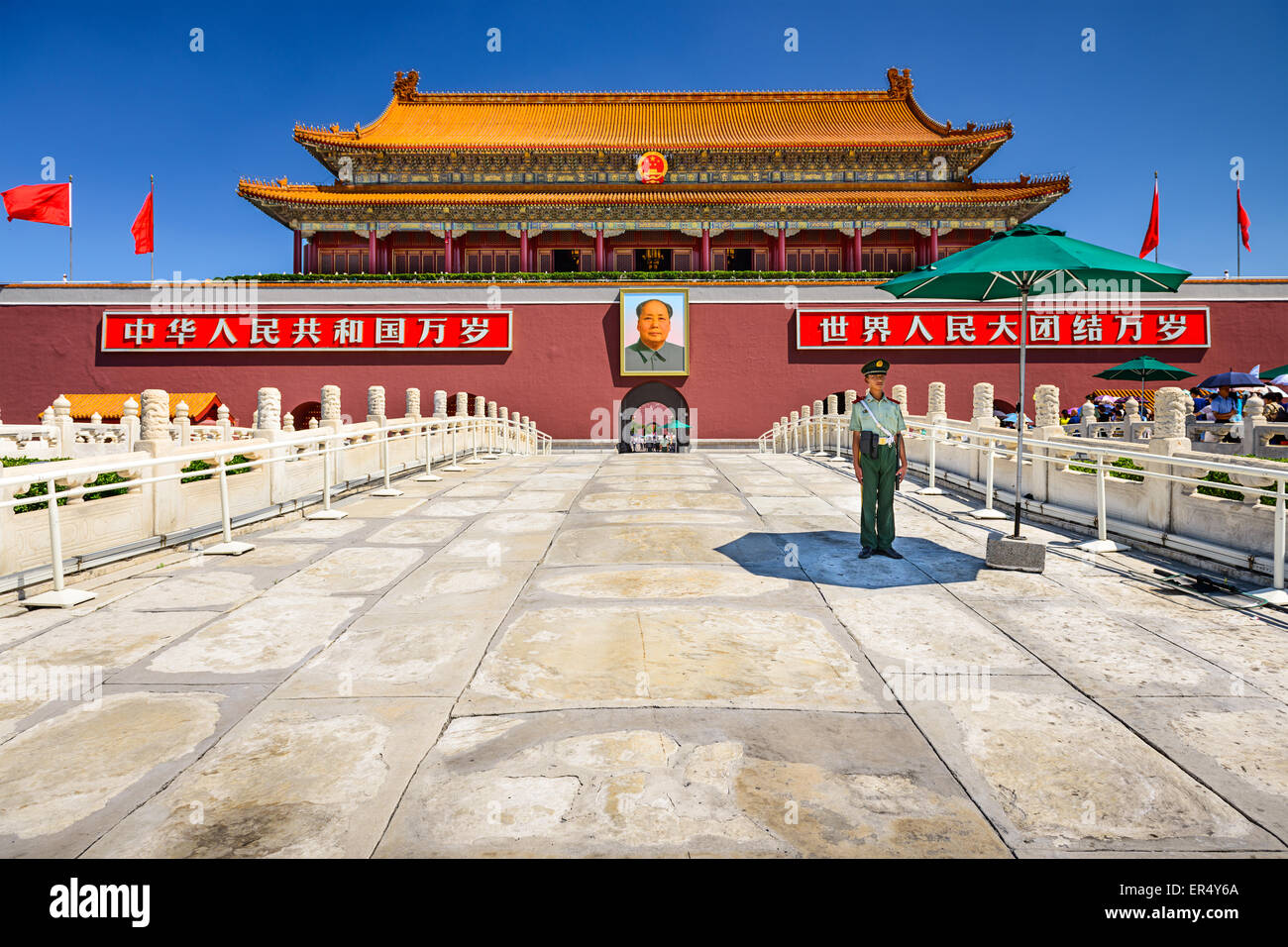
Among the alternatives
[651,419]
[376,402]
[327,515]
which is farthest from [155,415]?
[651,419]

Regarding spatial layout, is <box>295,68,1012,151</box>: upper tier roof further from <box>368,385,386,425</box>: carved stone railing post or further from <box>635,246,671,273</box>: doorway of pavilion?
<box>368,385,386,425</box>: carved stone railing post

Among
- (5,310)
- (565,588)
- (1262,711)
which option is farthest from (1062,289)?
(5,310)

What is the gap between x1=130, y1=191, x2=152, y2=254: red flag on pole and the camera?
90.7 ft

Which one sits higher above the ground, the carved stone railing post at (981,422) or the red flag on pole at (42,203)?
the red flag on pole at (42,203)

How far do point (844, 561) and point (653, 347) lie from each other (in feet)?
71.3

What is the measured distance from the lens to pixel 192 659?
4.30m

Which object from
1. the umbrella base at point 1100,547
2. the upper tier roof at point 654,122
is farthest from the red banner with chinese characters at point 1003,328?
the umbrella base at point 1100,547

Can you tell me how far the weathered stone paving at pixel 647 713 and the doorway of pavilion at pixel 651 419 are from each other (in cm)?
2231

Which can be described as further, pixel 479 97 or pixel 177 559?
pixel 479 97

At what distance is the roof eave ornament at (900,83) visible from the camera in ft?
118

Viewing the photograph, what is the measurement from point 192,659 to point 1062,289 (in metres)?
7.63

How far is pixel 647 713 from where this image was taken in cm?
347

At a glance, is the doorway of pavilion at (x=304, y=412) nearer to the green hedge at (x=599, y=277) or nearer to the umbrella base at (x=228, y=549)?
the green hedge at (x=599, y=277)
